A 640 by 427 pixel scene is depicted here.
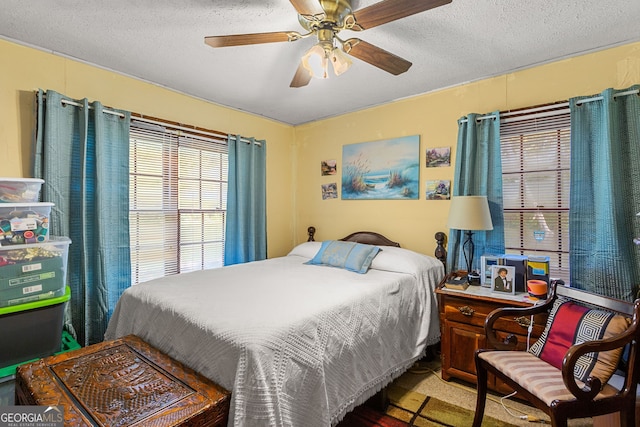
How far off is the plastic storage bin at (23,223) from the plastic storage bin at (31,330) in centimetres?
40

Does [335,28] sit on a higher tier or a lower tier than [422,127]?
higher

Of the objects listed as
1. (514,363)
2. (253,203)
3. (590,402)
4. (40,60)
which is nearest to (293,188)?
(253,203)

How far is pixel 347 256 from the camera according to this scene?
291 cm

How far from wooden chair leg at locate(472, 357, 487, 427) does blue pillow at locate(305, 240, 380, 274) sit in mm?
1135

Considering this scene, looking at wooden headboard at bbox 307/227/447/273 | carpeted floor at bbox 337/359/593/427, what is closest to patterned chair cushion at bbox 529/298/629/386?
carpeted floor at bbox 337/359/593/427

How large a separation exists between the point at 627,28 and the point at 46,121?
400 centimetres

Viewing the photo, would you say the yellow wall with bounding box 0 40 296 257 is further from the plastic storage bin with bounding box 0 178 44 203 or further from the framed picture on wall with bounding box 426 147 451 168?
the framed picture on wall with bounding box 426 147 451 168

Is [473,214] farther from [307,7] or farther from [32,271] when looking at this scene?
[32,271]

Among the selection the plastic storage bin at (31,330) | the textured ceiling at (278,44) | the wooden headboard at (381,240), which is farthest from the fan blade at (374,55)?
the plastic storage bin at (31,330)

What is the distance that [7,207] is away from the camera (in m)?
1.83

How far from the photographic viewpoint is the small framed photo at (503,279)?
2.20 metres

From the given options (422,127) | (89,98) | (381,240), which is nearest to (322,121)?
(422,127)

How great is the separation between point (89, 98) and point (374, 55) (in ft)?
7.56

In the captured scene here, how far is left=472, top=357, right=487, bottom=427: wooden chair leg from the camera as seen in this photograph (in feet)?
5.60
